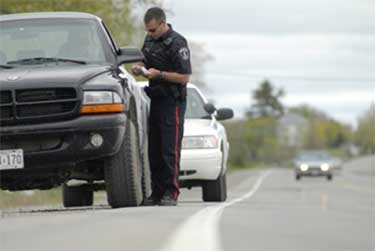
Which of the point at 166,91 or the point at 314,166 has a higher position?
the point at 166,91

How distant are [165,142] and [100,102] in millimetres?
1537

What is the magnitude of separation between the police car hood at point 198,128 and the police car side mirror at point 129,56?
143 inches

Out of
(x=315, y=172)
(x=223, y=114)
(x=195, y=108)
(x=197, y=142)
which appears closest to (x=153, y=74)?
(x=197, y=142)

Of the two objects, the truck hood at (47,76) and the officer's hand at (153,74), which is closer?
the truck hood at (47,76)

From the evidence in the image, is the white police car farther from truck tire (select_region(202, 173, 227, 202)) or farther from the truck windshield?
the truck windshield

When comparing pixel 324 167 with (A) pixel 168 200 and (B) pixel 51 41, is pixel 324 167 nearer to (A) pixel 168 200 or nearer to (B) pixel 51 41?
(A) pixel 168 200

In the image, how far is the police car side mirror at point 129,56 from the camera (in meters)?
10.0

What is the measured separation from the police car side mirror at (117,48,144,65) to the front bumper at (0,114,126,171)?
1053 millimetres

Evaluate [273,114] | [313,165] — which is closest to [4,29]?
[313,165]

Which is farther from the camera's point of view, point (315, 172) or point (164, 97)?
point (315, 172)

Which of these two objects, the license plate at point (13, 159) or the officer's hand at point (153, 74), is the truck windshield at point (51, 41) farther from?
the license plate at point (13, 159)

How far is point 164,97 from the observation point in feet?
35.0

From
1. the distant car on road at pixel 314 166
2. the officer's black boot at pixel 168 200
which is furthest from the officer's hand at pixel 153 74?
the distant car on road at pixel 314 166

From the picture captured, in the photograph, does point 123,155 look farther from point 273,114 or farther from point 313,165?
point 273,114
